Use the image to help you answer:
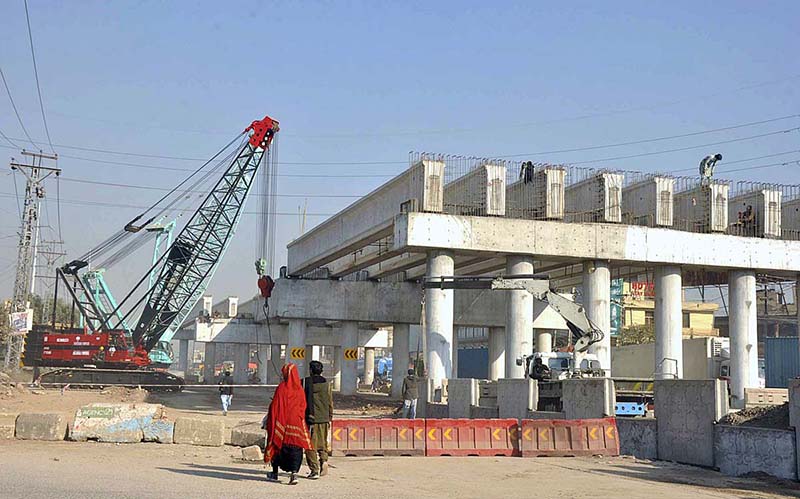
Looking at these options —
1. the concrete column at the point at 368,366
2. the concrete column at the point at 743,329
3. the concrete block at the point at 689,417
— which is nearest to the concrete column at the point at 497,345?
the concrete column at the point at 743,329

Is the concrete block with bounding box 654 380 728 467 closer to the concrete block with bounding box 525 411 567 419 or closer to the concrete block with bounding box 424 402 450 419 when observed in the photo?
the concrete block with bounding box 525 411 567 419

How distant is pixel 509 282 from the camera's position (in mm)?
33000

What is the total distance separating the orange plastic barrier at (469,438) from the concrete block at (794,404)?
18.4ft

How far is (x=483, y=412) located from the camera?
1158 inches


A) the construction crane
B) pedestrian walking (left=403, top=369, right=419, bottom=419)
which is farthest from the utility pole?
pedestrian walking (left=403, top=369, right=419, bottom=419)

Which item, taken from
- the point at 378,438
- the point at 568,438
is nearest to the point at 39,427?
the point at 378,438

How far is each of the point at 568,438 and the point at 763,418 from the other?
13.1ft

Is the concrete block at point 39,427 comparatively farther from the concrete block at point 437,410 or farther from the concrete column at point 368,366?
the concrete column at point 368,366

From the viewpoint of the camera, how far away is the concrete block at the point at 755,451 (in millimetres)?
15789

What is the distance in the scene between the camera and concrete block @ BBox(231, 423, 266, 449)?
57.8ft

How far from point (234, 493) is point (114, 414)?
8.42 m

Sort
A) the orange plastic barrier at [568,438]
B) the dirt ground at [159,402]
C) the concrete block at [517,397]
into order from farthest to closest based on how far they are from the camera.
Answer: the dirt ground at [159,402]
the concrete block at [517,397]
the orange plastic barrier at [568,438]

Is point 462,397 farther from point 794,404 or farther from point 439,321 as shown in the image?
point 794,404

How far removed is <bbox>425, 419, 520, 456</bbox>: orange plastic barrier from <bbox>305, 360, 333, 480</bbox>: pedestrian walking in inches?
220
